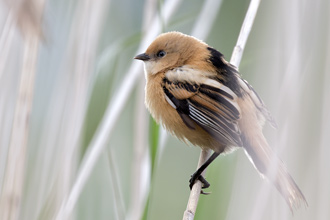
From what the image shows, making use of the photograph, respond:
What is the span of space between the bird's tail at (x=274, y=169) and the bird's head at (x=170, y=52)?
0.62 meters

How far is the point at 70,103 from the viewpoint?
6.56ft

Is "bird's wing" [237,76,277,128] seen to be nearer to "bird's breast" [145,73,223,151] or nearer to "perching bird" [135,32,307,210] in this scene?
"perching bird" [135,32,307,210]

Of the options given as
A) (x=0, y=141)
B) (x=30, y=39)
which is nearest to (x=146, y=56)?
(x=30, y=39)

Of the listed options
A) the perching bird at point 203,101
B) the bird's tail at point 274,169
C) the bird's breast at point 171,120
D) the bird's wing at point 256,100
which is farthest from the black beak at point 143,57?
the bird's tail at point 274,169

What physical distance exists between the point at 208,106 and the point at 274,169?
0.47 metres

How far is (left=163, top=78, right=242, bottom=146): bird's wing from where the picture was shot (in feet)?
5.96

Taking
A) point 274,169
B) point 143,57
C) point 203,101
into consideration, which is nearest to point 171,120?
point 203,101

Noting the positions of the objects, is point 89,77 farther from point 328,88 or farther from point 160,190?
point 160,190

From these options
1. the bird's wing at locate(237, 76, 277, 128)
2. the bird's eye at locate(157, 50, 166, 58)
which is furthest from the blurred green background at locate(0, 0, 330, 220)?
the bird's eye at locate(157, 50, 166, 58)

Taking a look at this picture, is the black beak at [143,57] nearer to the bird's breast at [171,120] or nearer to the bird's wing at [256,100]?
the bird's breast at [171,120]

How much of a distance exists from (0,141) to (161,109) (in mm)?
695

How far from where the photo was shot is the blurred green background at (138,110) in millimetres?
1691

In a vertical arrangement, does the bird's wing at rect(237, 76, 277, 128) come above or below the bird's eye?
below

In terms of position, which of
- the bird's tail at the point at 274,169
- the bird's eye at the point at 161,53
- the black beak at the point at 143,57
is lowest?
the bird's tail at the point at 274,169
